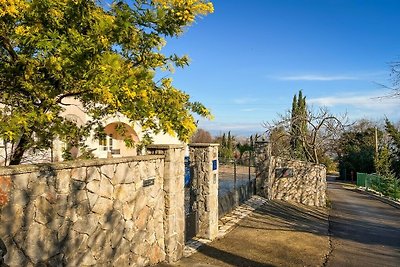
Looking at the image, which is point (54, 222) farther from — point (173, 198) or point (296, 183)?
point (296, 183)

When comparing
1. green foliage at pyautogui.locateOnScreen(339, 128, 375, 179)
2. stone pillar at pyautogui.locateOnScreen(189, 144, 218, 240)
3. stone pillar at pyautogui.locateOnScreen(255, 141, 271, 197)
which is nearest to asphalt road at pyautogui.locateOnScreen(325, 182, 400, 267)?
stone pillar at pyautogui.locateOnScreen(189, 144, 218, 240)

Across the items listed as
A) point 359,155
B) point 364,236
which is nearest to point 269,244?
point 364,236

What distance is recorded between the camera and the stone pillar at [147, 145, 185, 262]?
668 cm

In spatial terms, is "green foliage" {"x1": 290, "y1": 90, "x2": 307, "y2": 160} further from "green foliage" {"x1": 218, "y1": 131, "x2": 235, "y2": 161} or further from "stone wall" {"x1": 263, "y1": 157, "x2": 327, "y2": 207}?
"green foliage" {"x1": 218, "y1": 131, "x2": 235, "y2": 161}

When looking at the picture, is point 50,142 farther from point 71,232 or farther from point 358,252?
point 358,252

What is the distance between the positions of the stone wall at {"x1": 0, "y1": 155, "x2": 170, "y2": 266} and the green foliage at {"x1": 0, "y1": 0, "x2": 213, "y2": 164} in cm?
70

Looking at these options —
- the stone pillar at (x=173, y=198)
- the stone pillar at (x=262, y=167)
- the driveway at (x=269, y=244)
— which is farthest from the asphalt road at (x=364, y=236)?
the stone pillar at (x=173, y=198)

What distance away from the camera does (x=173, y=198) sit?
6.81m

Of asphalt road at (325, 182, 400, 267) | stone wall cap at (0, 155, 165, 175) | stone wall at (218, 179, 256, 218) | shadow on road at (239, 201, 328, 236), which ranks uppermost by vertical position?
stone wall cap at (0, 155, 165, 175)

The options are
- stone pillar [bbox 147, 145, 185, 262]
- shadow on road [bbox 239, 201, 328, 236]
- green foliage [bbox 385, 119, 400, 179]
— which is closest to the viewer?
stone pillar [bbox 147, 145, 185, 262]

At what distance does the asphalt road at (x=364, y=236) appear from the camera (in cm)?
813

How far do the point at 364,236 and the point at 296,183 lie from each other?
6110mm

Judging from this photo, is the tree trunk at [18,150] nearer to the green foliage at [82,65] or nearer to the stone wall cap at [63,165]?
the green foliage at [82,65]

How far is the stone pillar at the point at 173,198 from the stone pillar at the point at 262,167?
950 cm
